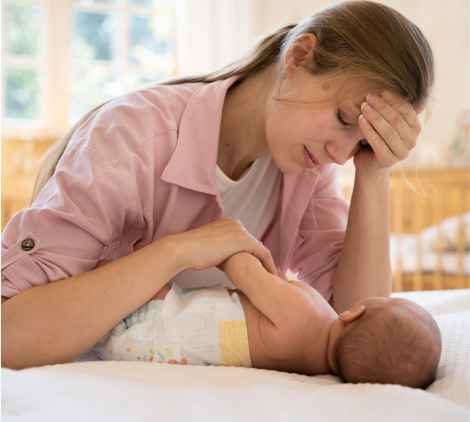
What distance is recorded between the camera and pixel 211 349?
2.86 feet

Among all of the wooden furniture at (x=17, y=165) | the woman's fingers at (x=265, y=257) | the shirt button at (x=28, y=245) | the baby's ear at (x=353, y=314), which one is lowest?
the wooden furniture at (x=17, y=165)

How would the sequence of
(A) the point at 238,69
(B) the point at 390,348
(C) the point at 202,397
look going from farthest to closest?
(A) the point at 238,69
(B) the point at 390,348
(C) the point at 202,397

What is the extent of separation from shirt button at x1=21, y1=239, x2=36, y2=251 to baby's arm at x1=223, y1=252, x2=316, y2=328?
14.8 inches

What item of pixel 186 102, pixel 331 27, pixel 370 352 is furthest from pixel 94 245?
pixel 331 27

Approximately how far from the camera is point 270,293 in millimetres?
897

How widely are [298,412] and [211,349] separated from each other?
248 millimetres

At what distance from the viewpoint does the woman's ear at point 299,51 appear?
40.3 inches

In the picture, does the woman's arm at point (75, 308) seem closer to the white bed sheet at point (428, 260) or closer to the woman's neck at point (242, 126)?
the woman's neck at point (242, 126)

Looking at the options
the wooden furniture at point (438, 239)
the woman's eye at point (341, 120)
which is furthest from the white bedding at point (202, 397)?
the wooden furniture at point (438, 239)

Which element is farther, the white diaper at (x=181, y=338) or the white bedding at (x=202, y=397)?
the white diaper at (x=181, y=338)

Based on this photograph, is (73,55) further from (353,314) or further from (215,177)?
(353,314)

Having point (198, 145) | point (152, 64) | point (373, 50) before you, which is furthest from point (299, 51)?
point (152, 64)

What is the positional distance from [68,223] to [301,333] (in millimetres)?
477

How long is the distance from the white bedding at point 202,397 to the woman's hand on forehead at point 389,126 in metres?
0.50
